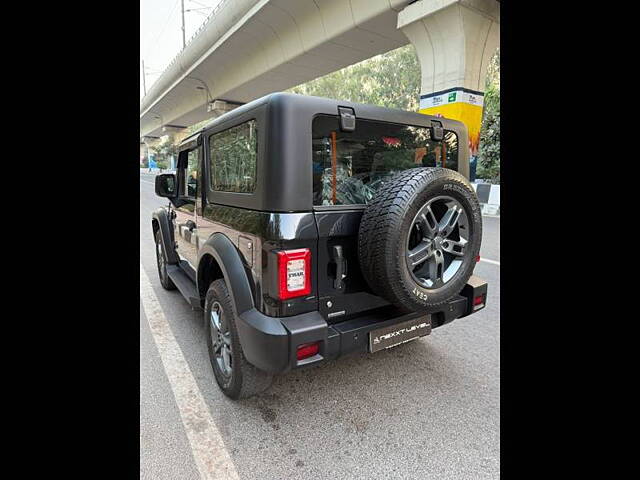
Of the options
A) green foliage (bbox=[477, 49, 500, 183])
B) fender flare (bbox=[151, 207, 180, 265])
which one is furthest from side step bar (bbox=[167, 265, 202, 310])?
green foliage (bbox=[477, 49, 500, 183])

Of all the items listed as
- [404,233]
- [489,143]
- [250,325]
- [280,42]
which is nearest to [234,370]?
[250,325]

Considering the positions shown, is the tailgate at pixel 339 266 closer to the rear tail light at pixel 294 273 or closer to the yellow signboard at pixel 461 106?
the rear tail light at pixel 294 273

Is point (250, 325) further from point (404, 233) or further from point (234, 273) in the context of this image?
point (404, 233)

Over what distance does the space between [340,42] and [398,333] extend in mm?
10247

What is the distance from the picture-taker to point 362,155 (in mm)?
2475

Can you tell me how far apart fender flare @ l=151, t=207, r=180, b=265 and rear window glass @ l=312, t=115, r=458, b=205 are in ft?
9.23

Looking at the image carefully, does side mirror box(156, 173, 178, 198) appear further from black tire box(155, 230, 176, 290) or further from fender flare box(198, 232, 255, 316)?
fender flare box(198, 232, 255, 316)

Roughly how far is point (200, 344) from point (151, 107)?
98.7 ft

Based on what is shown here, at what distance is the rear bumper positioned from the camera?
200 cm

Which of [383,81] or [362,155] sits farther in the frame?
[383,81]

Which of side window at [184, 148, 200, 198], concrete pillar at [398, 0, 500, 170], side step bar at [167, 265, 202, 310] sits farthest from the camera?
concrete pillar at [398, 0, 500, 170]

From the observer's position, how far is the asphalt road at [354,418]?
79.0 inches

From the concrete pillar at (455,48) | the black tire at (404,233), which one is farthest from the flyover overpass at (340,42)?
the black tire at (404,233)

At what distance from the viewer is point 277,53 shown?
12602 mm
